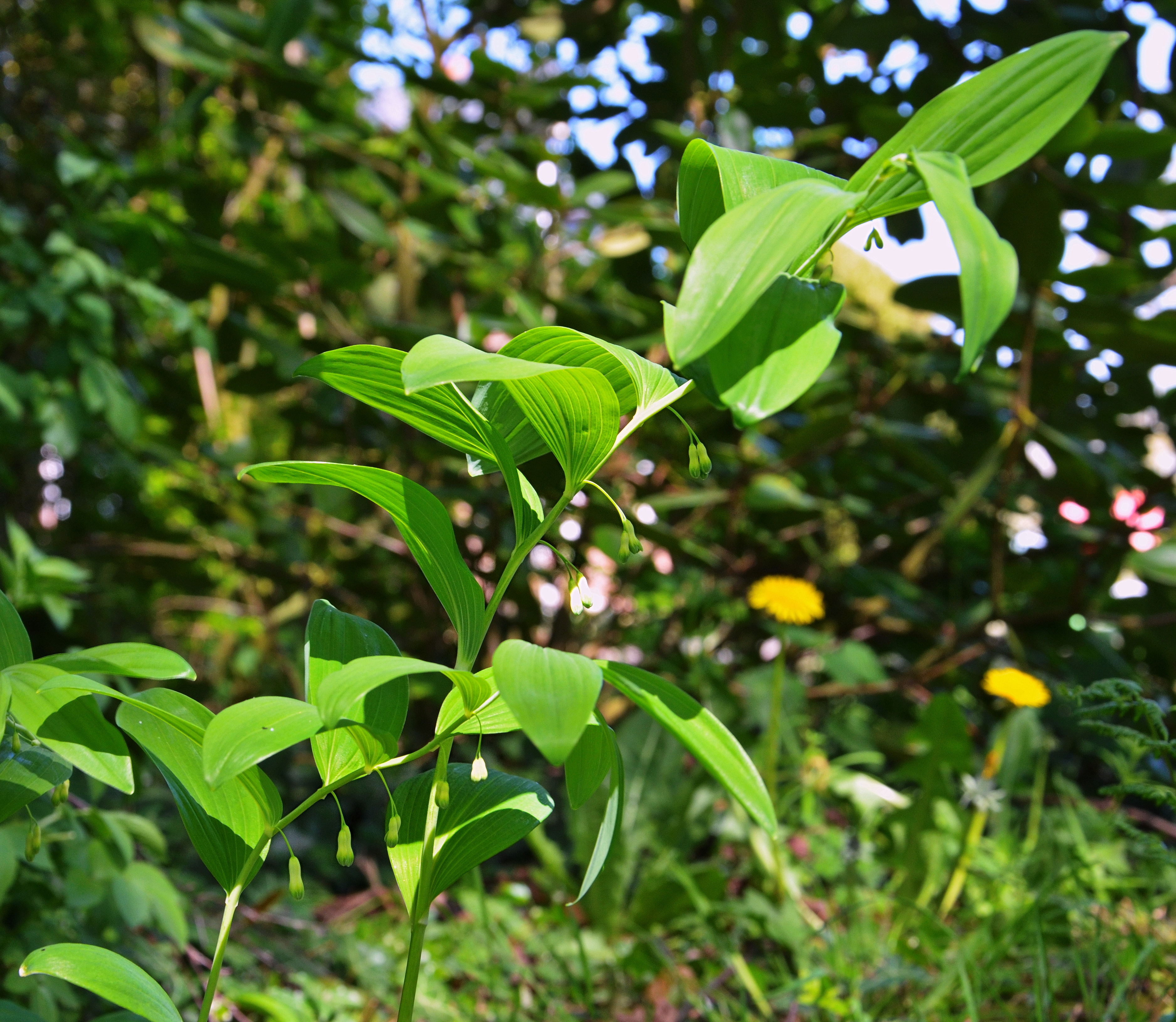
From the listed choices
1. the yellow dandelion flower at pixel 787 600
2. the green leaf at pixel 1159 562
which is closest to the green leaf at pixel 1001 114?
the green leaf at pixel 1159 562

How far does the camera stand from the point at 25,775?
0.46 metres

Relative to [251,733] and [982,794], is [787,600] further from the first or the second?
[251,733]

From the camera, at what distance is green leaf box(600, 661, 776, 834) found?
369 mm

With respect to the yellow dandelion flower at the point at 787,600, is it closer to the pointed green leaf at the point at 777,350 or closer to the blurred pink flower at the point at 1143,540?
the blurred pink flower at the point at 1143,540

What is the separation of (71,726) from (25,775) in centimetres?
4

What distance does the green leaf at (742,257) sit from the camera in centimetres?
35

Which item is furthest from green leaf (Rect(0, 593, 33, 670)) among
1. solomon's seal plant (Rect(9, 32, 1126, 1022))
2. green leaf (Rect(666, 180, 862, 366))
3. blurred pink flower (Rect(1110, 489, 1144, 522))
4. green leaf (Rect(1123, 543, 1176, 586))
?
blurred pink flower (Rect(1110, 489, 1144, 522))

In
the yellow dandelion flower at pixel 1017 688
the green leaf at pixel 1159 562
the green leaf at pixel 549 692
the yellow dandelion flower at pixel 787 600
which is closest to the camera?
the green leaf at pixel 549 692

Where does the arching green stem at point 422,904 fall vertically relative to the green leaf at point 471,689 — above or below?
below

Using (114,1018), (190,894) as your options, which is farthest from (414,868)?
(190,894)

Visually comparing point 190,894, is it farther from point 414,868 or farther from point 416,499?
point 416,499

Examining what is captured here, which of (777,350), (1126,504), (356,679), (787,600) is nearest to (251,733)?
(356,679)

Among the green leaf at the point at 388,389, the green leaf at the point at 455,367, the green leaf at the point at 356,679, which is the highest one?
the green leaf at the point at 455,367

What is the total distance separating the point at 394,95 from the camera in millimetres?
4340
